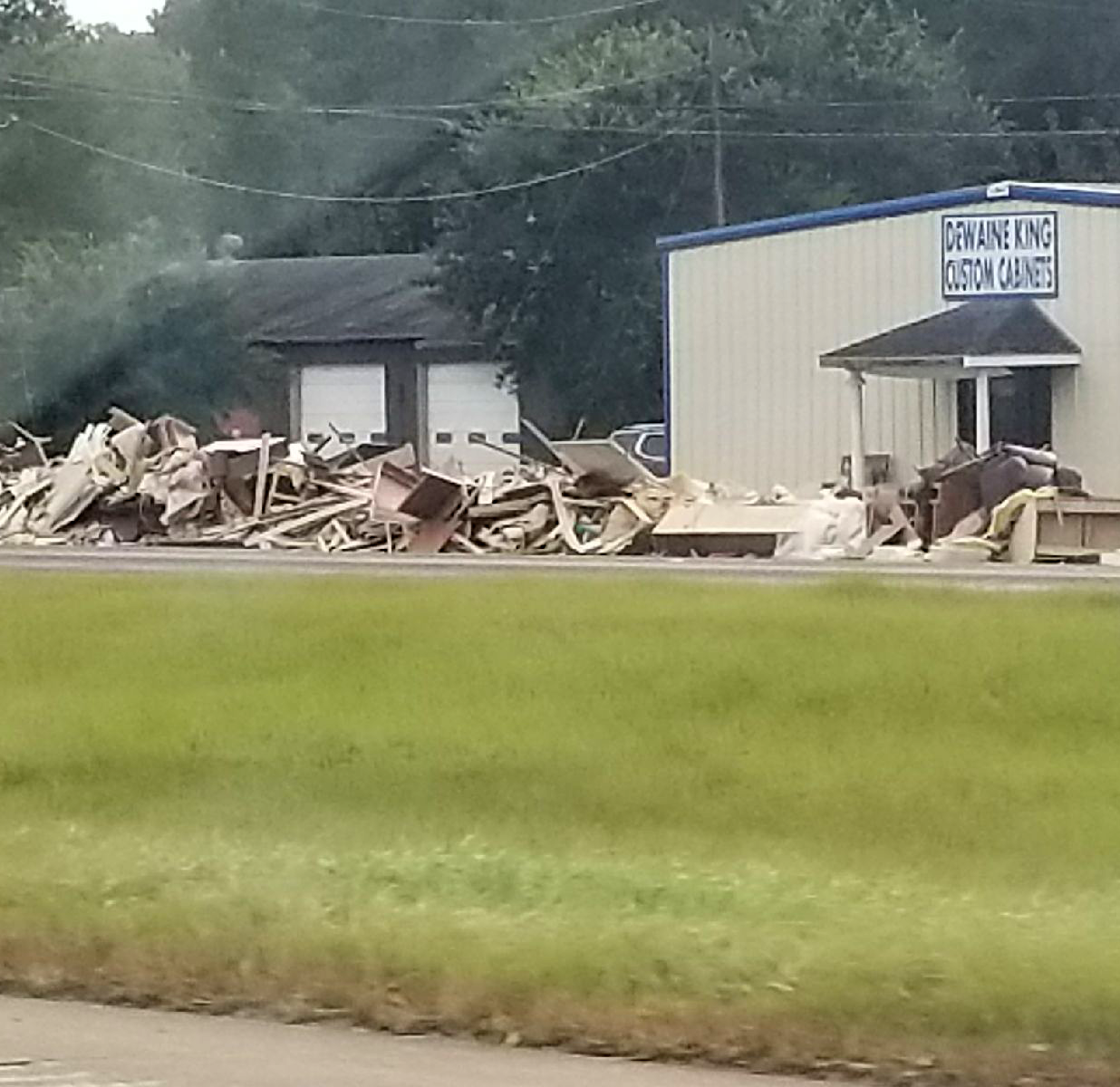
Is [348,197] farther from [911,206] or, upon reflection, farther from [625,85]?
[911,206]

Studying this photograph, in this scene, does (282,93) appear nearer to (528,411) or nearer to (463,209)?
(463,209)

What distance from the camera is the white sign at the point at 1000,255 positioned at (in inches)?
1470

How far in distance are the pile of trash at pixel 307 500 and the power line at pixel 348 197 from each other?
14.3ft

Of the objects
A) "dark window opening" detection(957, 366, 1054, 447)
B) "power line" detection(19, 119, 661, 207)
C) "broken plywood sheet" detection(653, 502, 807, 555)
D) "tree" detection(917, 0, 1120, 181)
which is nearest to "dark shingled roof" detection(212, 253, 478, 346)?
"power line" detection(19, 119, 661, 207)

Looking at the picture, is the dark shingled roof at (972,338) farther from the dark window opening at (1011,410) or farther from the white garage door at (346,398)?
the white garage door at (346,398)

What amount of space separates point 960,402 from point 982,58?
1122cm

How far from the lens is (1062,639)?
59.3 feet

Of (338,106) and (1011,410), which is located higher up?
(338,106)

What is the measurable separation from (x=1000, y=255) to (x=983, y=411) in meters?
2.73

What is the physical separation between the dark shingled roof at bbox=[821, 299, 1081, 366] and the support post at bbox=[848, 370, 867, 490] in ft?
1.39

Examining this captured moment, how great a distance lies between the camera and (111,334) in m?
47.4

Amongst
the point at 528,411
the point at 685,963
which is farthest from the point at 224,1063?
the point at 528,411

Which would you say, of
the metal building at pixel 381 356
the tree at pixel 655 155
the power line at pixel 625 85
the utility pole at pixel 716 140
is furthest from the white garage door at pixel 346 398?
the power line at pixel 625 85

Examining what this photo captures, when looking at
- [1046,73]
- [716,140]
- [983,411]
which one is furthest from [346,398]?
[983,411]
